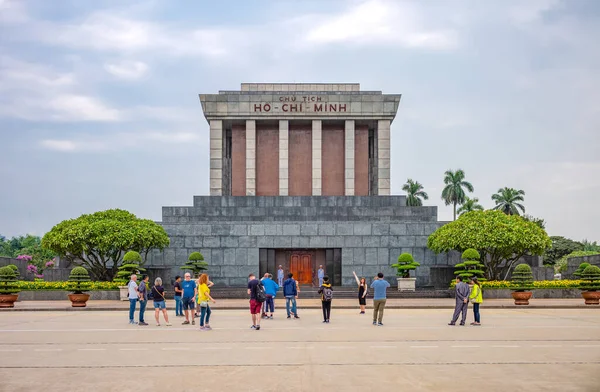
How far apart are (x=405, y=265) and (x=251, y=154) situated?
16.9 m

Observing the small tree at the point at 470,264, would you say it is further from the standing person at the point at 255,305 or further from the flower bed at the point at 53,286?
the flower bed at the point at 53,286

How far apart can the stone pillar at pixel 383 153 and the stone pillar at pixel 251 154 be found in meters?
9.15

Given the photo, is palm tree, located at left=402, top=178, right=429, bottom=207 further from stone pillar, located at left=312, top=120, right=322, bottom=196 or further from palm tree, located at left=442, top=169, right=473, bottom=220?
stone pillar, located at left=312, top=120, right=322, bottom=196

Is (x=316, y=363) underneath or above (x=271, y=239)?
underneath

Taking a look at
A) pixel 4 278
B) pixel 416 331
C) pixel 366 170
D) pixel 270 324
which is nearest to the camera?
pixel 416 331

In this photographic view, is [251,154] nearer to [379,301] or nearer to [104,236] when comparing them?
[104,236]

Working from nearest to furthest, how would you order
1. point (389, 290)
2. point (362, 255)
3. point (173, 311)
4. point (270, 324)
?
point (270, 324) < point (173, 311) < point (389, 290) < point (362, 255)

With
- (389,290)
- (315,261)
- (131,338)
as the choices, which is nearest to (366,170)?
(315,261)

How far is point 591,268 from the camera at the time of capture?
34.0 meters

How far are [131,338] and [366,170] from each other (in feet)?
117

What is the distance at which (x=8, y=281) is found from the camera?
31.8 m

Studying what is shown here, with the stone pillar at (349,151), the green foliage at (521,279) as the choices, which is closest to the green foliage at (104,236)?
the stone pillar at (349,151)

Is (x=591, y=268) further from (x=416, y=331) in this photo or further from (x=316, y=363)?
(x=316, y=363)

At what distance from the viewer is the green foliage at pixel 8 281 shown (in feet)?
103
